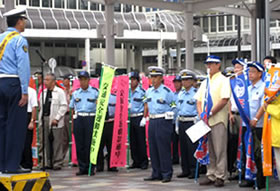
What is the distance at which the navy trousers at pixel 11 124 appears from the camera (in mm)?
8039

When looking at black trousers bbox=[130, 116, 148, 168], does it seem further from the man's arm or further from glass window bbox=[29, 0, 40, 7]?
glass window bbox=[29, 0, 40, 7]

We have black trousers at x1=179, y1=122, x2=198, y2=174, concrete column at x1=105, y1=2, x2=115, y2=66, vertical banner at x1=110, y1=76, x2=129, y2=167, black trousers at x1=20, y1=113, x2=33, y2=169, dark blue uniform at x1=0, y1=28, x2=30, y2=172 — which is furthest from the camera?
concrete column at x1=105, y1=2, x2=115, y2=66

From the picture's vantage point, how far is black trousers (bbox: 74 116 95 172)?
513 inches

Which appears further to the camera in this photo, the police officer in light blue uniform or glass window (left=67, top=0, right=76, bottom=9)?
glass window (left=67, top=0, right=76, bottom=9)

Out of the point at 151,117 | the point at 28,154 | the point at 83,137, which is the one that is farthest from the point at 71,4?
the point at 151,117

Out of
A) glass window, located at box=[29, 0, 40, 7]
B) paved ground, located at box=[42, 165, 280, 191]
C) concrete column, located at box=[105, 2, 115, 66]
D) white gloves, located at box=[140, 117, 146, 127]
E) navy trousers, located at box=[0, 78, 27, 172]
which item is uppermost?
glass window, located at box=[29, 0, 40, 7]

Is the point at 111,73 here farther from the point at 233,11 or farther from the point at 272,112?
the point at 233,11

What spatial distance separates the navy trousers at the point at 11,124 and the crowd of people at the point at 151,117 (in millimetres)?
13

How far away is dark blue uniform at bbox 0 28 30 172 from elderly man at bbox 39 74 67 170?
18.6ft

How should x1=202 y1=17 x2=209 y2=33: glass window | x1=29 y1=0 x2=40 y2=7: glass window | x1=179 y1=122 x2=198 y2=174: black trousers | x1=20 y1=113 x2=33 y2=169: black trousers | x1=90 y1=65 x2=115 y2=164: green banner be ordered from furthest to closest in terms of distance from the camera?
x1=202 y1=17 x2=209 y2=33: glass window
x1=29 y1=0 x2=40 y2=7: glass window
x1=20 y1=113 x2=33 y2=169: black trousers
x1=90 y1=65 x2=115 y2=164: green banner
x1=179 y1=122 x2=198 y2=174: black trousers

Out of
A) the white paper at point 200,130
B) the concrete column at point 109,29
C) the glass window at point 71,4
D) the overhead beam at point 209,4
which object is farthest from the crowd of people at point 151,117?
the glass window at point 71,4

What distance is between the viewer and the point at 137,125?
45.6ft

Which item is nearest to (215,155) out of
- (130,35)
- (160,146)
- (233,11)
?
(160,146)

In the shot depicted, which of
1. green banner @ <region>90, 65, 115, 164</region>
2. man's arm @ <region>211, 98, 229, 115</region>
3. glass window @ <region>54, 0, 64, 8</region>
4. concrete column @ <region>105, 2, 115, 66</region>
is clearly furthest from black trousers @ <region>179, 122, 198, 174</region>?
glass window @ <region>54, 0, 64, 8</region>
